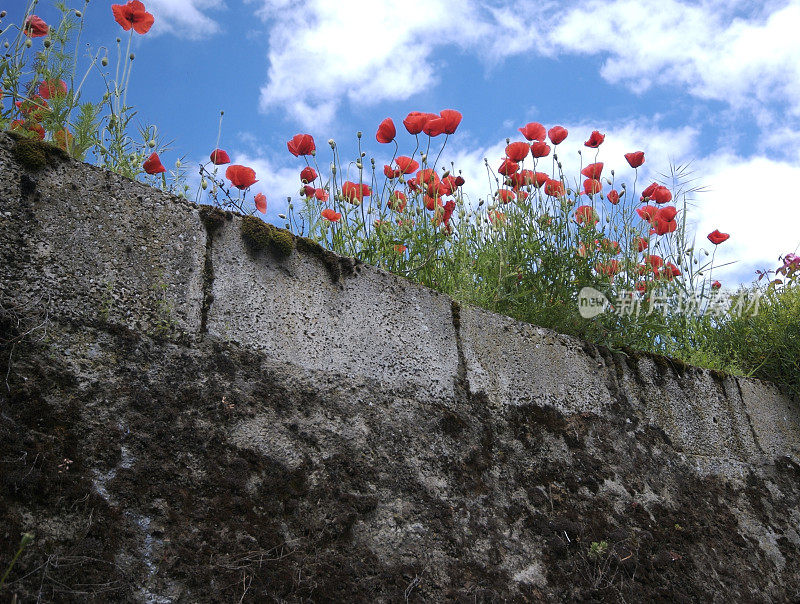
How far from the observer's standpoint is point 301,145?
2438 mm

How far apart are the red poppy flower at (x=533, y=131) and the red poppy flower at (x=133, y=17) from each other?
1.61 metres

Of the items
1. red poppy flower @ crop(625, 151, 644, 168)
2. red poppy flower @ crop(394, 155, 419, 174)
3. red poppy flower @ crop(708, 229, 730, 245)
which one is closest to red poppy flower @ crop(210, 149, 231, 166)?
red poppy flower @ crop(394, 155, 419, 174)

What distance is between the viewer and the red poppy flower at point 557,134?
297 cm

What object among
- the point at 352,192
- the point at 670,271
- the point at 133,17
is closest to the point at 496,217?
the point at 352,192

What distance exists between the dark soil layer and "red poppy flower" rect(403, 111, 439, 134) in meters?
0.99

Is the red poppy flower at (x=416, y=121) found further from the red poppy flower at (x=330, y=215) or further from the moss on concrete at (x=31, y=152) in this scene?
the moss on concrete at (x=31, y=152)

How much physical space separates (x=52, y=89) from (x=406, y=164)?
1.29 meters

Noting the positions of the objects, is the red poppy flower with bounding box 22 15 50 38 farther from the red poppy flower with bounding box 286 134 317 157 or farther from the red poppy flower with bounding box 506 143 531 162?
the red poppy flower with bounding box 506 143 531 162

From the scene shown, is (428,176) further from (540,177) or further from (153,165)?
(153,165)

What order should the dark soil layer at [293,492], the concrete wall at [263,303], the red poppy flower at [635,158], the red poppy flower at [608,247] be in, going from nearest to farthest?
1. the dark soil layer at [293,492]
2. the concrete wall at [263,303]
3. the red poppy flower at [608,247]
4. the red poppy flower at [635,158]

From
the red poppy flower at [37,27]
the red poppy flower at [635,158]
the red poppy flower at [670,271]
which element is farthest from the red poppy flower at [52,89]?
the red poppy flower at [670,271]

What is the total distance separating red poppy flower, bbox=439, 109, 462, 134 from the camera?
95.0 inches

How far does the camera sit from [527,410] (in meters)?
2.27

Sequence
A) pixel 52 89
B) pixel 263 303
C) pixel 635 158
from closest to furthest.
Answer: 1. pixel 263 303
2. pixel 52 89
3. pixel 635 158
